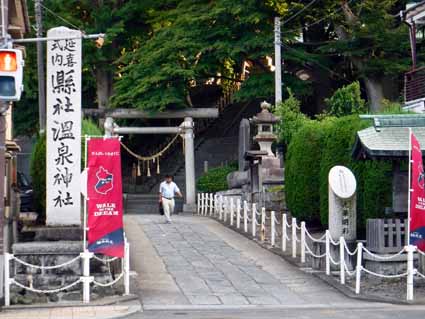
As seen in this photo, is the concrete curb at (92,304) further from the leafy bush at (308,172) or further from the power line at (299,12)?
the power line at (299,12)

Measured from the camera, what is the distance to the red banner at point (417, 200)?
1545 centimetres

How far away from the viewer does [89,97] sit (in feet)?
155

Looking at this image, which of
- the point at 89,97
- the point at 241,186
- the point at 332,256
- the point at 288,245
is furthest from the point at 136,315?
the point at 89,97

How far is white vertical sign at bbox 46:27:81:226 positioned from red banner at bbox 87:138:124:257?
4.81 ft

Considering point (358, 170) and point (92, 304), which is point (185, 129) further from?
point (92, 304)

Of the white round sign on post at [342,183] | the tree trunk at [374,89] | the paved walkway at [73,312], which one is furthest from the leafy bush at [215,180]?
the paved walkway at [73,312]

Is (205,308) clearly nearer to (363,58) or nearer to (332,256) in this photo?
(332,256)

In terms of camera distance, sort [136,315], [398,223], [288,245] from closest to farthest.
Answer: [136,315] → [398,223] → [288,245]

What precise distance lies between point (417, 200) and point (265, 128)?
58.6 feet

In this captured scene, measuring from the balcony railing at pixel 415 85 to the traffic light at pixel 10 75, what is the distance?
17.7m

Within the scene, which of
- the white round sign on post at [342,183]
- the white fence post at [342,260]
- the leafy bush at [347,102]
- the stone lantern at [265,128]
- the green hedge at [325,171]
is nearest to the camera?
the white fence post at [342,260]

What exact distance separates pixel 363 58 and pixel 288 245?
15076mm

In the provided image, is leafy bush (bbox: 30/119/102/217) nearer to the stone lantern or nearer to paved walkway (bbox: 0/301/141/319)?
paved walkway (bbox: 0/301/141/319)

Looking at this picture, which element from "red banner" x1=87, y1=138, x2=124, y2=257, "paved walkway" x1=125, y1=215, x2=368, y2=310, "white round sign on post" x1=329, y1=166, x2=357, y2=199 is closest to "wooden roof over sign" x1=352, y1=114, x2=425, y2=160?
"white round sign on post" x1=329, y1=166, x2=357, y2=199
